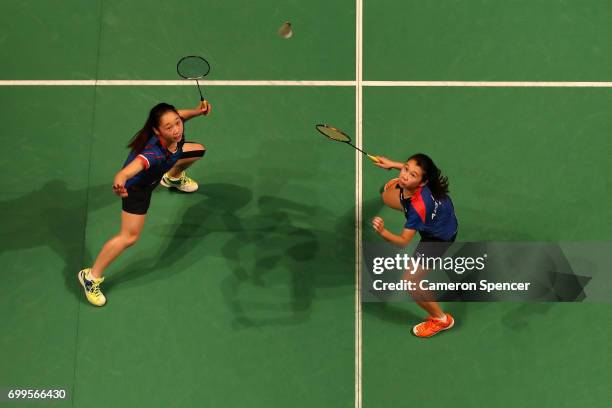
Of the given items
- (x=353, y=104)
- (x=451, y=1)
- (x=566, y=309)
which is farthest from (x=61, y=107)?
(x=566, y=309)

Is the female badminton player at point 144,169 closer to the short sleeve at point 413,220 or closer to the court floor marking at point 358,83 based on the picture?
the court floor marking at point 358,83

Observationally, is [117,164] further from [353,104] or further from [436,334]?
[436,334]

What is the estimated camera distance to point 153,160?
543 centimetres

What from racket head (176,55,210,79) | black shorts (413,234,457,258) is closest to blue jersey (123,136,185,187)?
racket head (176,55,210,79)

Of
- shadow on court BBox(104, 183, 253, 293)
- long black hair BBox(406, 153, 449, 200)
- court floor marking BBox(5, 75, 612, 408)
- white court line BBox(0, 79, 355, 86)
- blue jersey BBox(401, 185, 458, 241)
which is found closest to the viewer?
long black hair BBox(406, 153, 449, 200)

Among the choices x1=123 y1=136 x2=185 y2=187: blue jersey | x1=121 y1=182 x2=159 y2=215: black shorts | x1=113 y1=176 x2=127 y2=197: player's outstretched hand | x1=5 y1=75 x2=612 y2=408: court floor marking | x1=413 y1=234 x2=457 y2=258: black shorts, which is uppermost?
x1=5 y1=75 x2=612 y2=408: court floor marking

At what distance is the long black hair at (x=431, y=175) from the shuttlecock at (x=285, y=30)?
2279mm

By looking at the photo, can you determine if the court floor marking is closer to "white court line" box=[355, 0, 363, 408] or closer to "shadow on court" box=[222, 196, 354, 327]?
"white court line" box=[355, 0, 363, 408]

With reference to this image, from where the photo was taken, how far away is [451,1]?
7113 mm

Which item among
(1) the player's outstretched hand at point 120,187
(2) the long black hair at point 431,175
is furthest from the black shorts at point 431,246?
(1) the player's outstretched hand at point 120,187

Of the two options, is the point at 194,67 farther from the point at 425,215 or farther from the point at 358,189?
the point at 425,215

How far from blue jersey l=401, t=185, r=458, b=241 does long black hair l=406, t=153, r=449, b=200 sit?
43mm

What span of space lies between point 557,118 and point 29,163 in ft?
17.8

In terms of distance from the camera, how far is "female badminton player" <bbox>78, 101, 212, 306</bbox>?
5.41 m
